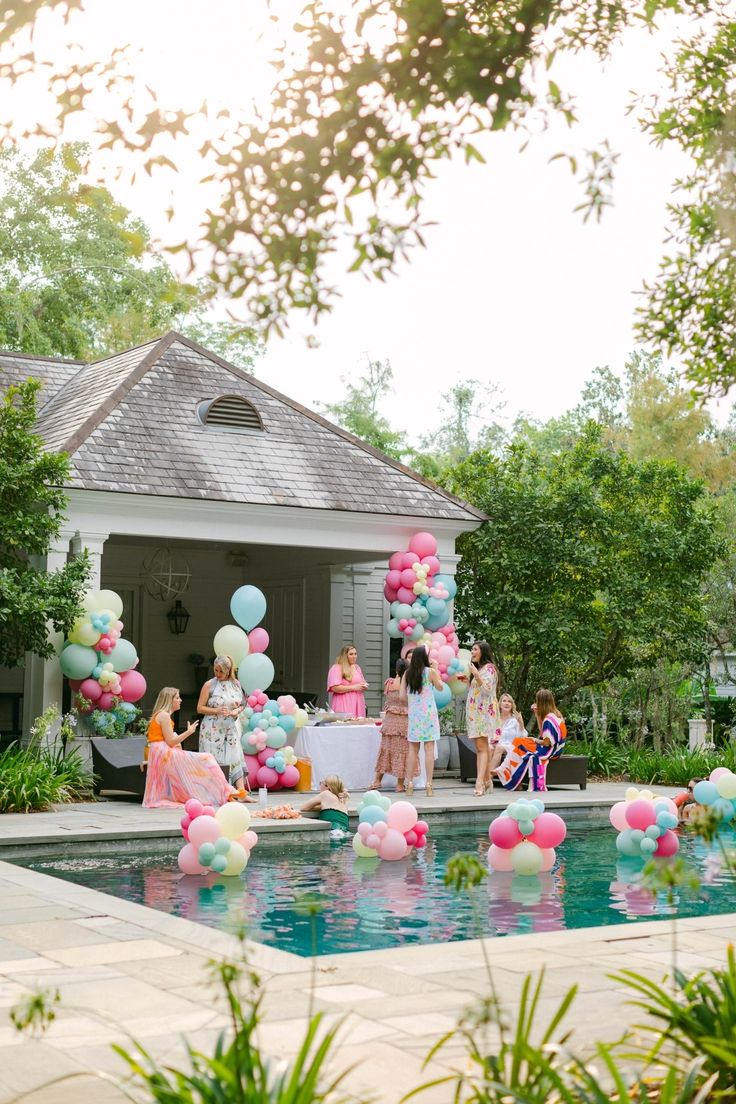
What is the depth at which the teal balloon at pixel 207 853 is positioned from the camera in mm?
9784

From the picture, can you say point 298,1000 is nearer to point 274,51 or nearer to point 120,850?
point 274,51

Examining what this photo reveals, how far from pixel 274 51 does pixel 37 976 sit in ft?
14.2

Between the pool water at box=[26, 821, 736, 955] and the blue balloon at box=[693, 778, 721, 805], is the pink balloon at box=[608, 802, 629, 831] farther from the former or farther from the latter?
the blue balloon at box=[693, 778, 721, 805]

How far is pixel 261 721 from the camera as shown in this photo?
607 inches

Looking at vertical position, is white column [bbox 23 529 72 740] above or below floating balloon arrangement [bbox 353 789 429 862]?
above

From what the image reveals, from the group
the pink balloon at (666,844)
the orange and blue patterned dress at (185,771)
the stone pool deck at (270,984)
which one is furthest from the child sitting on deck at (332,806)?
the stone pool deck at (270,984)

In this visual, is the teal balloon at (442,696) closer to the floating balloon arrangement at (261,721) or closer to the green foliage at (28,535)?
the floating balloon arrangement at (261,721)

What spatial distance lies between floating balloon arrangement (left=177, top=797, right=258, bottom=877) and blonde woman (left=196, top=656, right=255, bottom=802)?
439 centimetres

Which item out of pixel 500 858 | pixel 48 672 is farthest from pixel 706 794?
pixel 48 672

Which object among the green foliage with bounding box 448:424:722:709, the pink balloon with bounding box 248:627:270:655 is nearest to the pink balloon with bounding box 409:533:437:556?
the green foliage with bounding box 448:424:722:709

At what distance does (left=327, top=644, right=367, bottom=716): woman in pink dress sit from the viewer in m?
16.9

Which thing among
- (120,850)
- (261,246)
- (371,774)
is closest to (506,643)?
(371,774)

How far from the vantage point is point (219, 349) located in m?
41.7

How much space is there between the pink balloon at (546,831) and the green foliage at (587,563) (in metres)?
8.91
